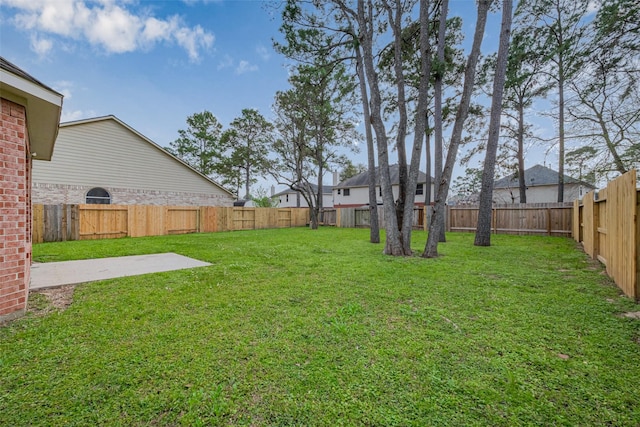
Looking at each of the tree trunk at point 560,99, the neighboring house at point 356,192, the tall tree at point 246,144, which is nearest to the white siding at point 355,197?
the neighboring house at point 356,192

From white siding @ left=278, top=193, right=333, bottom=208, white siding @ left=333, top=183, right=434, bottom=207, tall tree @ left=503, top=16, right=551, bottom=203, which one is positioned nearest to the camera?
tall tree @ left=503, top=16, right=551, bottom=203

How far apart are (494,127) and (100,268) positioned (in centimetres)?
1144

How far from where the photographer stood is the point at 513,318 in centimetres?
280

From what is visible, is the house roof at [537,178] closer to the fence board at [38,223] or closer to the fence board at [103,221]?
the fence board at [103,221]

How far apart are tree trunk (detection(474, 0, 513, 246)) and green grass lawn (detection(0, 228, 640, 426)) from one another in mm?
4972

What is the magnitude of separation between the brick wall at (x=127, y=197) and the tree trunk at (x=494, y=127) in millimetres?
15005

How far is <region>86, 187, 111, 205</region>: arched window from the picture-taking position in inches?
494

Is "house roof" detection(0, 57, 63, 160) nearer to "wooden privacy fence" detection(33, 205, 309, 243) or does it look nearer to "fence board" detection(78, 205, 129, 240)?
"wooden privacy fence" detection(33, 205, 309, 243)

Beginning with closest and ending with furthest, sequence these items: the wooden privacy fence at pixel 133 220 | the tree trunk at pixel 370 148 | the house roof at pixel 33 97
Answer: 1. the house roof at pixel 33 97
2. the tree trunk at pixel 370 148
3. the wooden privacy fence at pixel 133 220

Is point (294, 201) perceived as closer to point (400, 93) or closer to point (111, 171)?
point (111, 171)

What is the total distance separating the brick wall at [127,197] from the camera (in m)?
11.2

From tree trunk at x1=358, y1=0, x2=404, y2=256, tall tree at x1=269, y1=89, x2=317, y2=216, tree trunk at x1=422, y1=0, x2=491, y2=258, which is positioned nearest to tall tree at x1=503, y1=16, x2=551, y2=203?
tree trunk at x1=422, y1=0, x2=491, y2=258

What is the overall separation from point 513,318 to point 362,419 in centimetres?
229

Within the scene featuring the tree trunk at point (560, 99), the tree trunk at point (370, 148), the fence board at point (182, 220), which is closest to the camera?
the tree trunk at point (370, 148)
